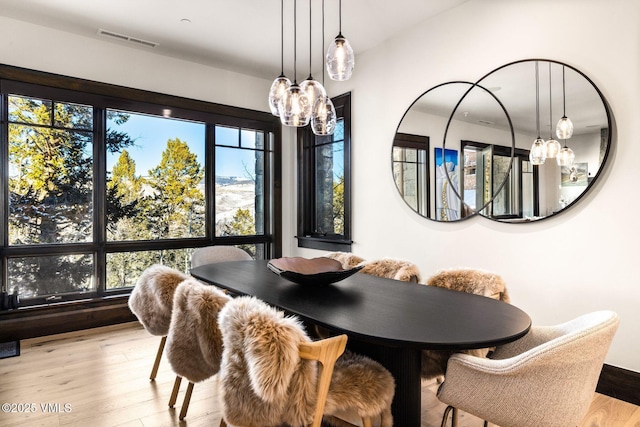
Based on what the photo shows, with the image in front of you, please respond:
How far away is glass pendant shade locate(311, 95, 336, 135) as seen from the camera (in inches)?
101

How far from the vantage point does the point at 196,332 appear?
169 cm

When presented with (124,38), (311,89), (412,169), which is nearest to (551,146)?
(412,169)

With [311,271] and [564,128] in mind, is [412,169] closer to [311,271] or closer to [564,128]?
[564,128]

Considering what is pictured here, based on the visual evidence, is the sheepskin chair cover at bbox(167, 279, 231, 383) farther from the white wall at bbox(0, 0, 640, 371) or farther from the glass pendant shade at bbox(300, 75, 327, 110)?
the white wall at bbox(0, 0, 640, 371)

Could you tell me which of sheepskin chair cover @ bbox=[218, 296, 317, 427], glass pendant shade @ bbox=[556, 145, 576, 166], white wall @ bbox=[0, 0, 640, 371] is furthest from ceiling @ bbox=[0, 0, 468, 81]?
sheepskin chair cover @ bbox=[218, 296, 317, 427]

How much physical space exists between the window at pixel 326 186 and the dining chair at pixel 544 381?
9.39 ft

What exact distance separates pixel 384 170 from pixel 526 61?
1.52m

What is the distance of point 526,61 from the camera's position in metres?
2.69

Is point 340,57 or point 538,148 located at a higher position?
point 340,57

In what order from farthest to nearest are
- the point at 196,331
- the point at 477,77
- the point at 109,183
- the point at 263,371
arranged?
the point at 109,183, the point at 477,77, the point at 196,331, the point at 263,371

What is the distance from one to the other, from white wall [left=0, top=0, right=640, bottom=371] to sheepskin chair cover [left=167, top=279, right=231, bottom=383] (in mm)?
2203

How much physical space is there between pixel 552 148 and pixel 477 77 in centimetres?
83

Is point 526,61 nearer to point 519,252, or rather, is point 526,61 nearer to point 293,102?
point 519,252

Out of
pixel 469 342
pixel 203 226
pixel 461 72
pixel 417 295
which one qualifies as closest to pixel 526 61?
pixel 461 72
